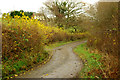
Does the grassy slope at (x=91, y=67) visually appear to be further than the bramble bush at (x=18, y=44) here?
No

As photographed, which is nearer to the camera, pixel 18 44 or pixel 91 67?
pixel 91 67

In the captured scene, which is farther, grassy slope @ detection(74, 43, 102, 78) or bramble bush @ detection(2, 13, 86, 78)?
bramble bush @ detection(2, 13, 86, 78)

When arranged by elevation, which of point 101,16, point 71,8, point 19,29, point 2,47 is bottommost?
point 2,47

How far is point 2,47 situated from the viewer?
6.07 meters

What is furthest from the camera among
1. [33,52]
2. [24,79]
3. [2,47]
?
[33,52]

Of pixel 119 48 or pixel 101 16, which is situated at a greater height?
pixel 101 16

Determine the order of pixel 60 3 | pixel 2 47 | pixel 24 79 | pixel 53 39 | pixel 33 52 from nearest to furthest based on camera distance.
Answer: pixel 24 79 → pixel 2 47 → pixel 33 52 → pixel 53 39 → pixel 60 3

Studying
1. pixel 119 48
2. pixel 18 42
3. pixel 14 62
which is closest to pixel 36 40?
pixel 18 42

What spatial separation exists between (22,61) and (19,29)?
6.59 feet

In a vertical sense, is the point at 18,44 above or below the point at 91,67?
above

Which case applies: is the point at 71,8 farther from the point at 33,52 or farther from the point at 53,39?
the point at 33,52

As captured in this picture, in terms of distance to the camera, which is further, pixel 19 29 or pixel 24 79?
pixel 19 29

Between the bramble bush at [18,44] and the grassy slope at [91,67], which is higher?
the bramble bush at [18,44]

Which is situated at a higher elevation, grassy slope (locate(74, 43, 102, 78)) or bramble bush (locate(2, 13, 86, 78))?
bramble bush (locate(2, 13, 86, 78))
